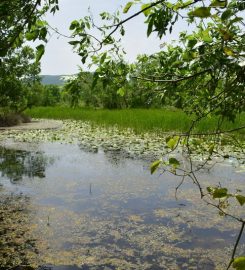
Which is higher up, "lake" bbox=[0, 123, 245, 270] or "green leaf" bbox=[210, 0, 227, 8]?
"green leaf" bbox=[210, 0, 227, 8]

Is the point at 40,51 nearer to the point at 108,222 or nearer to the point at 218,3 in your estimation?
the point at 218,3

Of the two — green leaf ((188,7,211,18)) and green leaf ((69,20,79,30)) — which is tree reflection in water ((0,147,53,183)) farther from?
green leaf ((188,7,211,18))

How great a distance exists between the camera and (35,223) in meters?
4.25

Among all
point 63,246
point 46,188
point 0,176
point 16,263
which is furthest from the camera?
point 0,176

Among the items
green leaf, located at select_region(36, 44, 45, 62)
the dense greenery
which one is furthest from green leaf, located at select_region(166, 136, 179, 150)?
green leaf, located at select_region(36, 44, 45, 62)

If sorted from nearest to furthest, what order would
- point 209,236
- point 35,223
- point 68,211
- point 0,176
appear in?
point 209,236 → point 35,223 → point 68,211 → point 0,176

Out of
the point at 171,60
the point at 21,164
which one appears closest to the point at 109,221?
the point at 171,60

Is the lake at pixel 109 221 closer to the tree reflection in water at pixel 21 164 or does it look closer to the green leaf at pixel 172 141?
the tree reflection in water at pixel 21 164

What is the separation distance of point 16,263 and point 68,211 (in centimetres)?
137

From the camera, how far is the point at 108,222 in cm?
427

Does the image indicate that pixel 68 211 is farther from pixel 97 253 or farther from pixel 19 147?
pixel 19 147

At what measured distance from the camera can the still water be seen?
3418 mm

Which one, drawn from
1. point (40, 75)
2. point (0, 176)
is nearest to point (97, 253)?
point (0, 176)

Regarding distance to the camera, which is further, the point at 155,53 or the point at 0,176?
the point at 0,176
